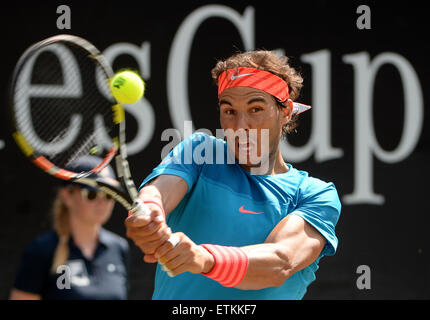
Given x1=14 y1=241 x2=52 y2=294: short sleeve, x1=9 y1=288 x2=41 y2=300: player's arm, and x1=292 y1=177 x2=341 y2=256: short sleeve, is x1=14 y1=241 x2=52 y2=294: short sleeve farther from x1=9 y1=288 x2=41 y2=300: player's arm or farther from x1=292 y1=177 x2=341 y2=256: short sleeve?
x1=292 y1=177 x2=341 y2=256: short sleeve

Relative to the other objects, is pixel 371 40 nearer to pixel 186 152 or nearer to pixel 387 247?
pixel 387 247

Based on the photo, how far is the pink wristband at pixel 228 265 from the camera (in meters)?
1.81

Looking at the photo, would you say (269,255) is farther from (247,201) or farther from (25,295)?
(25,295)

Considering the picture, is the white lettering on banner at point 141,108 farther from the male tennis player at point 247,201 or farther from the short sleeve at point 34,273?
the male tennis player at point 247,201

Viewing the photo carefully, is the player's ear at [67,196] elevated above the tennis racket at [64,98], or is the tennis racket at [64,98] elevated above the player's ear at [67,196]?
the tennis racket at [64,98]

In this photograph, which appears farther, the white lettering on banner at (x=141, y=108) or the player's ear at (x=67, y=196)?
the white lettering on banner at (x=141, y=108)

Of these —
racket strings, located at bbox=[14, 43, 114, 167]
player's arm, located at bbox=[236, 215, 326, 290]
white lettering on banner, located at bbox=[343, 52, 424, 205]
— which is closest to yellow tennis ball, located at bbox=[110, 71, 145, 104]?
player's arm, located at bbox=[236, 215, 326, 290]

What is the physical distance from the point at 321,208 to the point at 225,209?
1.10ft

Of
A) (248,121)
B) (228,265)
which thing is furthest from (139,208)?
(248,121)

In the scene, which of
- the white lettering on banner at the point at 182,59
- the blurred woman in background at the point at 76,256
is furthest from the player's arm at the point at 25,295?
the white lettering on banner at the point at 182,59

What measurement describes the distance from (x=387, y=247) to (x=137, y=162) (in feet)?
5.75

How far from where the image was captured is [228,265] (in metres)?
1.82

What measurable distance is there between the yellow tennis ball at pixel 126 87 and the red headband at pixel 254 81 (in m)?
0.40

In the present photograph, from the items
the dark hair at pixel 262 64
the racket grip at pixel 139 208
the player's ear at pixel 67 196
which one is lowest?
the racket grip at pixel 139 208
